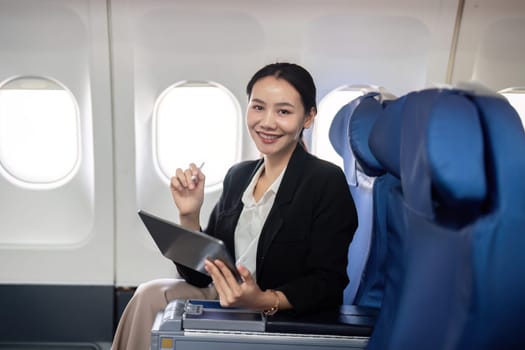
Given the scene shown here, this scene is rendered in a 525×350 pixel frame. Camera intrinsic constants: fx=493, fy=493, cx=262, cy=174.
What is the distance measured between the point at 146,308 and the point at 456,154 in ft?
4.08

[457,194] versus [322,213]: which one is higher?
[457,194]

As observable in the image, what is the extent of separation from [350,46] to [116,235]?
149 cm

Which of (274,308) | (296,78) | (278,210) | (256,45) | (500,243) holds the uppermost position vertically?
(256,45)

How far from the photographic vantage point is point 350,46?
231 cm

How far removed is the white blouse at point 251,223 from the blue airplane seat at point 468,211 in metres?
0.77

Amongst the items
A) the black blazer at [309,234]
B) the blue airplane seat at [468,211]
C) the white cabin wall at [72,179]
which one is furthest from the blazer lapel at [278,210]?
the white cabin wall at [72,179]

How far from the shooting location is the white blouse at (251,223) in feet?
5.28

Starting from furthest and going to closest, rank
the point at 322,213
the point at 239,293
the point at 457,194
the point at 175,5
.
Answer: the point at 175,5 → the point at 322,213 → the point at 239,293 → the point at 457,194

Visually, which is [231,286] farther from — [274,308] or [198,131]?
[198,131]

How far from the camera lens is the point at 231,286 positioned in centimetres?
123

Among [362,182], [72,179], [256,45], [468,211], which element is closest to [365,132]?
[362,182]

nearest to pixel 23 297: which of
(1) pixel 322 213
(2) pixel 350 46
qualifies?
(1) pixel 322 213

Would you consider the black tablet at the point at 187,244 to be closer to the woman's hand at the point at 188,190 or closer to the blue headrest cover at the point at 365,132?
the woman's hand at the point at 188,190

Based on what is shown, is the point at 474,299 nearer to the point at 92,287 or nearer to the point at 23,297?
the point at 92,287
